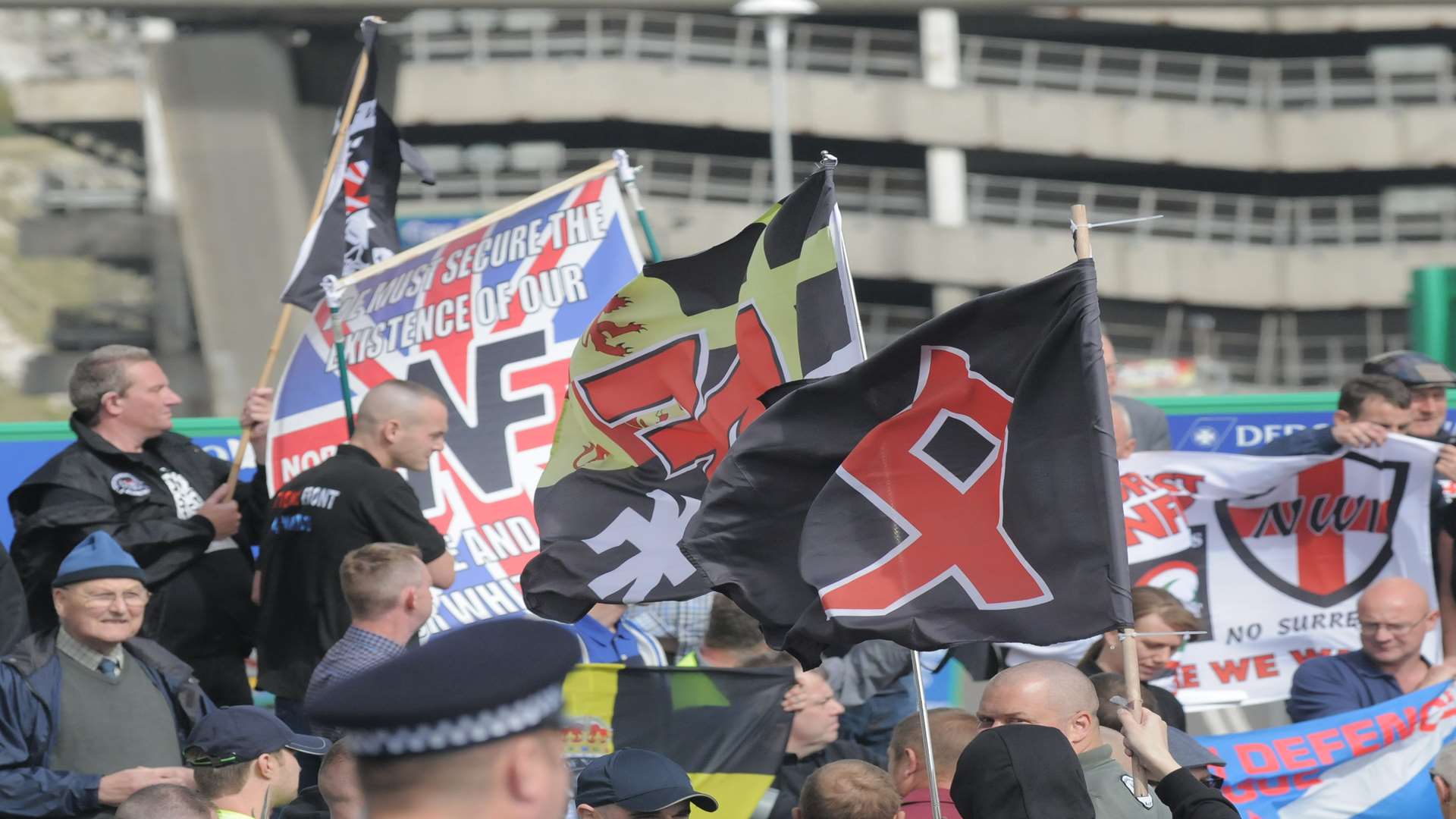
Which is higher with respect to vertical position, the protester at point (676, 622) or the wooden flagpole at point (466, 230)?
the wooden flagpole at point (466, 230)

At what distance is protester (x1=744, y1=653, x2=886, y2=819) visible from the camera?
681cm

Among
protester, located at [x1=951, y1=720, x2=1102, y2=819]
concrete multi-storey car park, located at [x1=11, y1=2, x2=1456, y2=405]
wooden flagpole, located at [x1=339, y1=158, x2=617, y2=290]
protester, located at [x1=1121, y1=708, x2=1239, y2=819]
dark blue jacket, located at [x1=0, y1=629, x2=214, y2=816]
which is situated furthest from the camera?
concrete multi-storey car park, located at [x1=11, y1=2, x2=1456, y2=405]

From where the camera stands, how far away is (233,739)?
5.38 meters

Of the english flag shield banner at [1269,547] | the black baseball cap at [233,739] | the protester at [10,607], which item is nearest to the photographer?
the black baseball cap at [233,739]

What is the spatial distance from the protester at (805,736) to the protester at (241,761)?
76.8 inches

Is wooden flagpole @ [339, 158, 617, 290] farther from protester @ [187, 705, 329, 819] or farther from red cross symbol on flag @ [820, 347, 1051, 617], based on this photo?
red cross symbol on flag @ [820, 347, 1051, 617]

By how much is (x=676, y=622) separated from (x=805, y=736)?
117cm

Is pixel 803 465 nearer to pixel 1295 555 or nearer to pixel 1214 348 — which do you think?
pixel 1295 555

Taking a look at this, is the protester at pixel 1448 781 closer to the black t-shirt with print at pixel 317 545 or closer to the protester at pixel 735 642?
the protester at pixel 735 642

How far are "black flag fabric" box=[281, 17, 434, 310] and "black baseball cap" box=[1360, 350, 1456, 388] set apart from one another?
3.95 m

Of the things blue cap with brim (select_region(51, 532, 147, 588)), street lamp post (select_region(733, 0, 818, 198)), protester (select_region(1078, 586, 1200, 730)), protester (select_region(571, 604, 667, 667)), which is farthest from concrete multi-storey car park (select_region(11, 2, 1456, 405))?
blue cap with brim (select_region(51, 532, 147, 588))

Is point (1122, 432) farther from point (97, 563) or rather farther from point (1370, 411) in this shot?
point (97, 563)

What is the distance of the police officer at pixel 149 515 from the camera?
695cm

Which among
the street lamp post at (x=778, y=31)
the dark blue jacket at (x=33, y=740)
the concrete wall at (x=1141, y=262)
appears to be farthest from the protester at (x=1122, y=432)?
the concrete wall at (x=1141, y=262)
